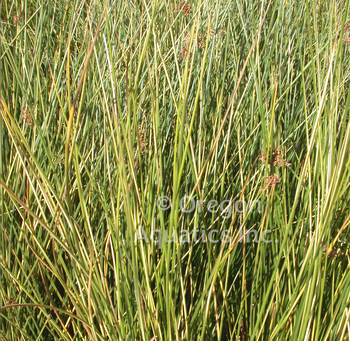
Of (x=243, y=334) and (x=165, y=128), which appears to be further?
(x=165, y=128)

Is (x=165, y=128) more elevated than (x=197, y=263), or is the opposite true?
(x=165, y=128)

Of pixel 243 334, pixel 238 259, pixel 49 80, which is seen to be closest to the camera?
pixel 243 334

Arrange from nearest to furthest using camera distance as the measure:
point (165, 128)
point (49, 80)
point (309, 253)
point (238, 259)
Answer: point (309, 253)
point (238, 259)
point (165, 128)
point (49, 80)

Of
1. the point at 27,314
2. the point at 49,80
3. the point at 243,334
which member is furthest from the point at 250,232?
the point at 49,80

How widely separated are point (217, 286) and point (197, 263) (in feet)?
0.27

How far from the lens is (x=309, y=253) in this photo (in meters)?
0.72

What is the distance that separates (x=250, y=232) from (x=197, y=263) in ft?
0.57

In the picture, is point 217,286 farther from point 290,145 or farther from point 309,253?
point 290,145

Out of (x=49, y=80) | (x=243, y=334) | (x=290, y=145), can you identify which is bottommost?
(x=243, y=334)

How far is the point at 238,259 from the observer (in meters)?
1.02

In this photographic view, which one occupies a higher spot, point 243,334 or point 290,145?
point 290,145

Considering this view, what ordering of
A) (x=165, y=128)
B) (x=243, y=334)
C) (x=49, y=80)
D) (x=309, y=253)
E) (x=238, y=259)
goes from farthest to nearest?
1. (x=49, y=80)
2. (x=165, y=128)
3. (x=238, y=259)
4. (x=243, y=334)
5. (x=309, y=253)

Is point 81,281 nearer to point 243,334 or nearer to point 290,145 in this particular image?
point 243,334

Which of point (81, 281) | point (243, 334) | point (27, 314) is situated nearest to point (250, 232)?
point (243, 334)
